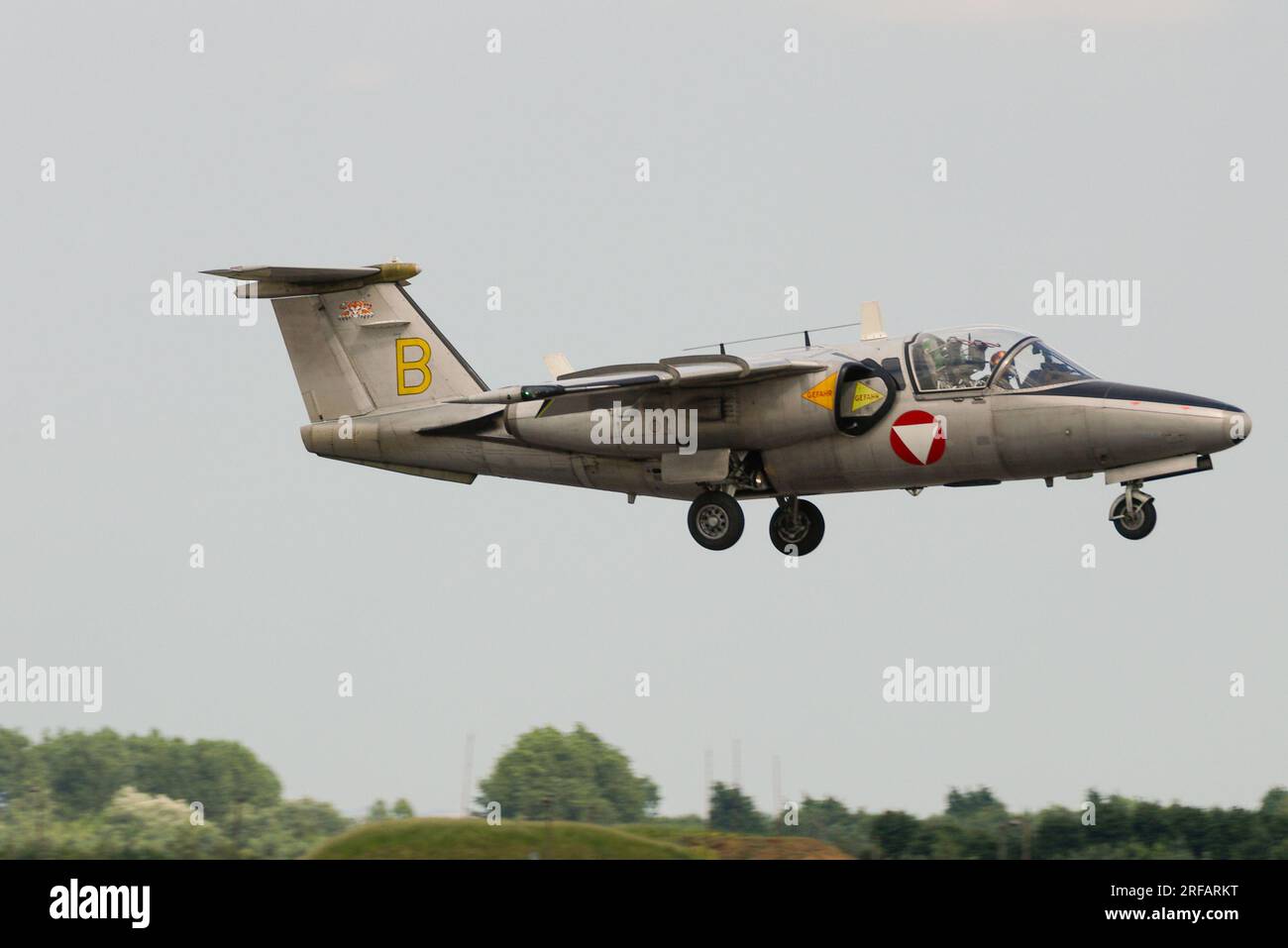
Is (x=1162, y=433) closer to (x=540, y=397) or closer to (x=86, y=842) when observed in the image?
(x=540, y=397)

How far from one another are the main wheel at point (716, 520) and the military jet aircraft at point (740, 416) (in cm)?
2

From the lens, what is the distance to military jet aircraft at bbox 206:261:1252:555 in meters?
25.6

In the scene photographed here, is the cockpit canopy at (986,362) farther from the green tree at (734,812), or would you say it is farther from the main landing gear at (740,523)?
the green tree at (734,812)

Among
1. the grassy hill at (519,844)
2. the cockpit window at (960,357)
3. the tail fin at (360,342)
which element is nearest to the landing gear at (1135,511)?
the cockpit window at (960,357)

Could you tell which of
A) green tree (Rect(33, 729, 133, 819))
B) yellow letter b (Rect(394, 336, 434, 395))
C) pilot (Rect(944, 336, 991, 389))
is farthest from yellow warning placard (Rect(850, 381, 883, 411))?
green tree (Rect(33, 729, 133, 819))

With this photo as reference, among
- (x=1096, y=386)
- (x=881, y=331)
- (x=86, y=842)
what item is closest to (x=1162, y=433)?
(x=1096, y=386)

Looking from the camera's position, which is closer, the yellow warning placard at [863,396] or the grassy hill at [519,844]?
the grassy hill at [519,844]

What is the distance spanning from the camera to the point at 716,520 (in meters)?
27.5

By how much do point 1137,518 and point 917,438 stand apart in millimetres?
2948

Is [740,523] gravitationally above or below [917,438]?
below

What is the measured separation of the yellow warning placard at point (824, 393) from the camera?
26.2m

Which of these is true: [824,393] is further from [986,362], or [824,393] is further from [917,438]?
[986,362]

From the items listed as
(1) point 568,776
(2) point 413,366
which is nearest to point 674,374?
(2) point 413,366

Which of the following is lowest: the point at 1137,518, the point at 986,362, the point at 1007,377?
the point at 1137,518
